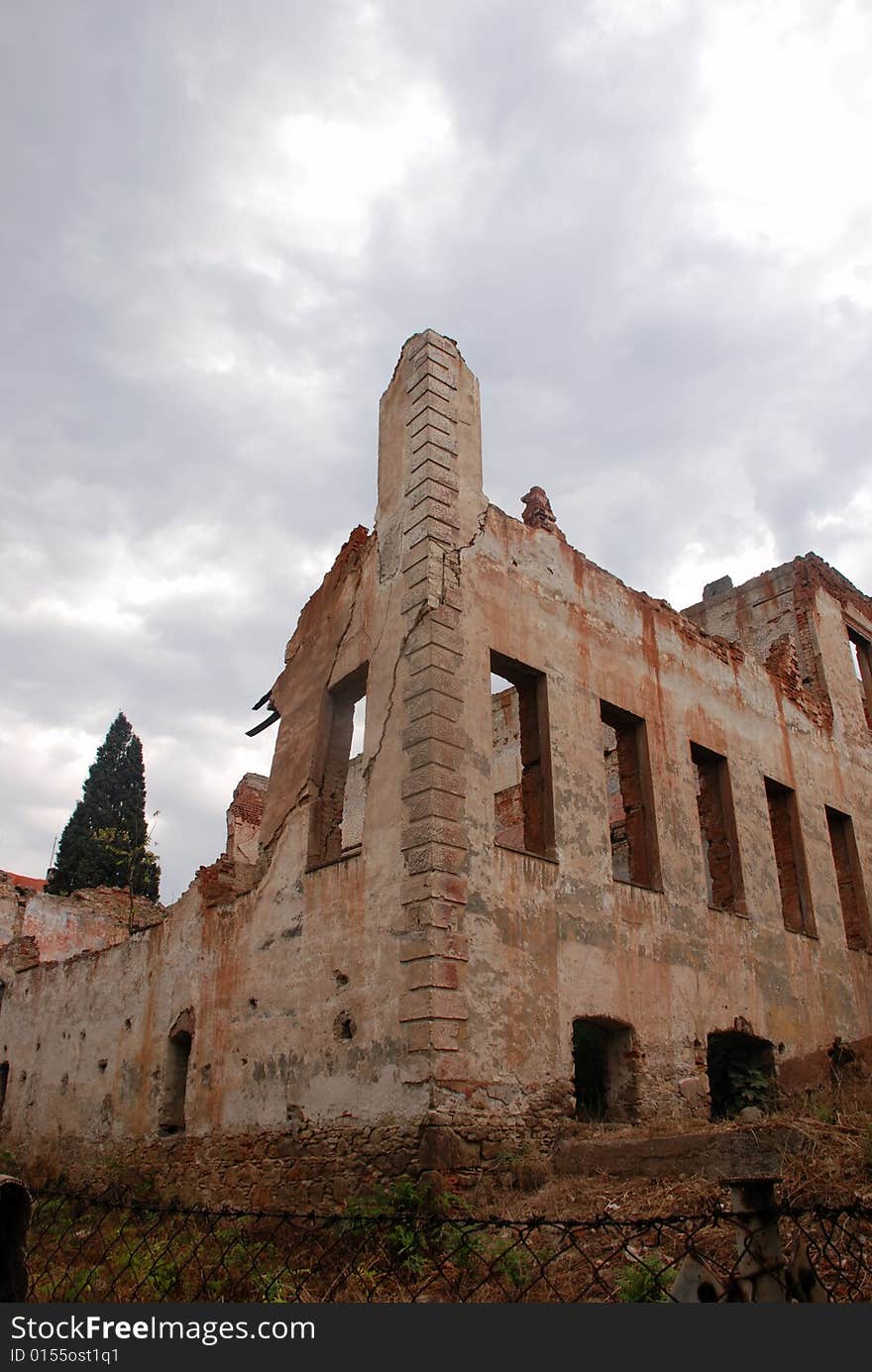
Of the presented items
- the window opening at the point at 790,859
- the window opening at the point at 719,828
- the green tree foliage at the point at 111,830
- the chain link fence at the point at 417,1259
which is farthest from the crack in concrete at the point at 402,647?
the green tree foliage at the point at 111,830

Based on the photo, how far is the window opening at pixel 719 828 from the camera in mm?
12664

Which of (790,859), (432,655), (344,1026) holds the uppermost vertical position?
(432,655)

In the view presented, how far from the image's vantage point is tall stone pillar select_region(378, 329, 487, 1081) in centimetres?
834

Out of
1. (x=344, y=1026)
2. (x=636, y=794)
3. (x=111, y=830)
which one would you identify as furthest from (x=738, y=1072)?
(x=111, y=830)

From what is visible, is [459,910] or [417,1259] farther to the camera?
[459,910]

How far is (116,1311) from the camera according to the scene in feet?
11.5

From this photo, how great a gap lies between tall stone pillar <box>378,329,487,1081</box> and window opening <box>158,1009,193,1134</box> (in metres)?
4.28

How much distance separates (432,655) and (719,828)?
5.53m

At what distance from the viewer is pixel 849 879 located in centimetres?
1546

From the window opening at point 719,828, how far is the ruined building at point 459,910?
0.04 m

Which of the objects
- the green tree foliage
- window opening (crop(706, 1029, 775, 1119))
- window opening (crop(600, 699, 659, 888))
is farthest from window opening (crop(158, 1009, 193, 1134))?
the green tree foliage

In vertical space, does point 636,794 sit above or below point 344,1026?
above

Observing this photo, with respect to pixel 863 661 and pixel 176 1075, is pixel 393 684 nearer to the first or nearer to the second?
pixel 176 1075

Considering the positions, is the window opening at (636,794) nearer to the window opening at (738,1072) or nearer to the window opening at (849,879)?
the window opening at (738,1072)
